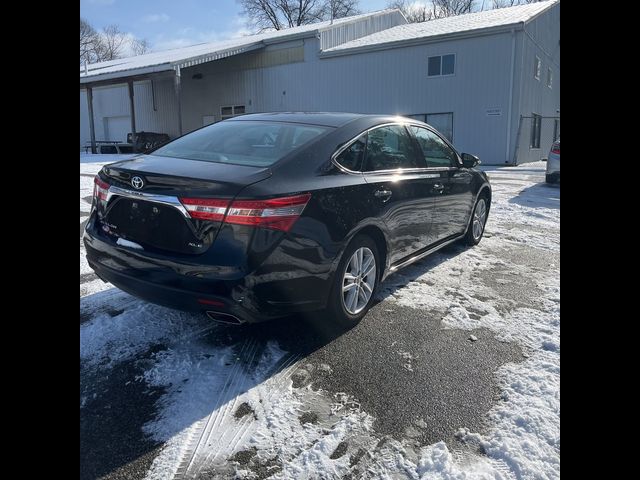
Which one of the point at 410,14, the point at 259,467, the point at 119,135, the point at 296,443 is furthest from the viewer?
the point at 410,14

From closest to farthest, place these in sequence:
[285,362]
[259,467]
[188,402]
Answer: [259,467] → [188,402] → [285,362]

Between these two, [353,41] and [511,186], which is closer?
[511,186]

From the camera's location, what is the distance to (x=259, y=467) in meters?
2.10

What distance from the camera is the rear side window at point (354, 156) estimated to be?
3362 millimetres

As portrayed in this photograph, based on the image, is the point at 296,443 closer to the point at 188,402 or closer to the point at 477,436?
the point at 188,402

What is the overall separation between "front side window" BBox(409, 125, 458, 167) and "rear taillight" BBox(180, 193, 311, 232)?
2165 millimetres

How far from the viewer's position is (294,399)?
2.61 meters

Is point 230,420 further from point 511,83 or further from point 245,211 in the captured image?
point 511,83

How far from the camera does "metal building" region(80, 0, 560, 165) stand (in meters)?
18.7

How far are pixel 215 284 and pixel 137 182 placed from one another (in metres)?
0.81

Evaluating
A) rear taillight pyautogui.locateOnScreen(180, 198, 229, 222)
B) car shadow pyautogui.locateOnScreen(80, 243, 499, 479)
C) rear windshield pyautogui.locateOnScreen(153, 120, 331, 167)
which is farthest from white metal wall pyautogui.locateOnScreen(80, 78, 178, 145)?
rear taillight pyautogui.locateOnScreen(180, 198, 229, 222)

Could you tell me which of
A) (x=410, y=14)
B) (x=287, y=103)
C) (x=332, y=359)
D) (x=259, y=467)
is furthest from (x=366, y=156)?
(x=410, y=14)
